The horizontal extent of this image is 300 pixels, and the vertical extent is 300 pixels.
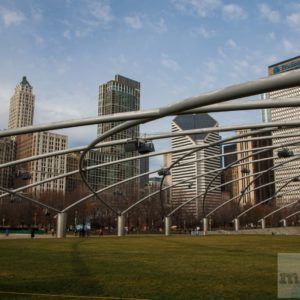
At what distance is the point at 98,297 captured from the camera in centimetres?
756

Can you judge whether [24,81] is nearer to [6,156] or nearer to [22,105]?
[22,105]

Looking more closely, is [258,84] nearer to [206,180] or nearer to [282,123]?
[282,123]

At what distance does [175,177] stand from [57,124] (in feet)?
269

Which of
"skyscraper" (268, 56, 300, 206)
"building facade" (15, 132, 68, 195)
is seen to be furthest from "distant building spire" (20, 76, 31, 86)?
"skyscraper" (268, 56, 300, 206)

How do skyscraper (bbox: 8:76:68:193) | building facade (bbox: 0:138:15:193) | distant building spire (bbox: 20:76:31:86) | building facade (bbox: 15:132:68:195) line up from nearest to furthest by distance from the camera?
skyscraper (bbox: 8:76:68:193) → building facade (bbox: 15:132:68:195) → building facade (bbox: 0:138:15:193) → distant building spire (bbox: 20:76:31:86)

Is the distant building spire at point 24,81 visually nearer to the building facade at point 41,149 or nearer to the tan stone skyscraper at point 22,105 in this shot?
the tan stone skyscraper at point 22,105

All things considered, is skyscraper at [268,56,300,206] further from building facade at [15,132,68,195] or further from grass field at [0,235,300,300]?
building facade at [15,132,68,195]

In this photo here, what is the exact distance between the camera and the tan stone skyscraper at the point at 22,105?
7426 inches

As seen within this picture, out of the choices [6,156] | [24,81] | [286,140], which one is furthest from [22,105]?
[286,140]

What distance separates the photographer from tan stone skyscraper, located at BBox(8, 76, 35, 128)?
18862cm

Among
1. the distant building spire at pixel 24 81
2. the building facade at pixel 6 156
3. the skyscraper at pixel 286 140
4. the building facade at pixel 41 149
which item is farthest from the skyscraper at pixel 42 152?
the distant building spire at pixel 24 81

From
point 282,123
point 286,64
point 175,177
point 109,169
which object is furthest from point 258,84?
point 286,64

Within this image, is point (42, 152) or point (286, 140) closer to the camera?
point (286, 140)

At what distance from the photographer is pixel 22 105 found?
189m
